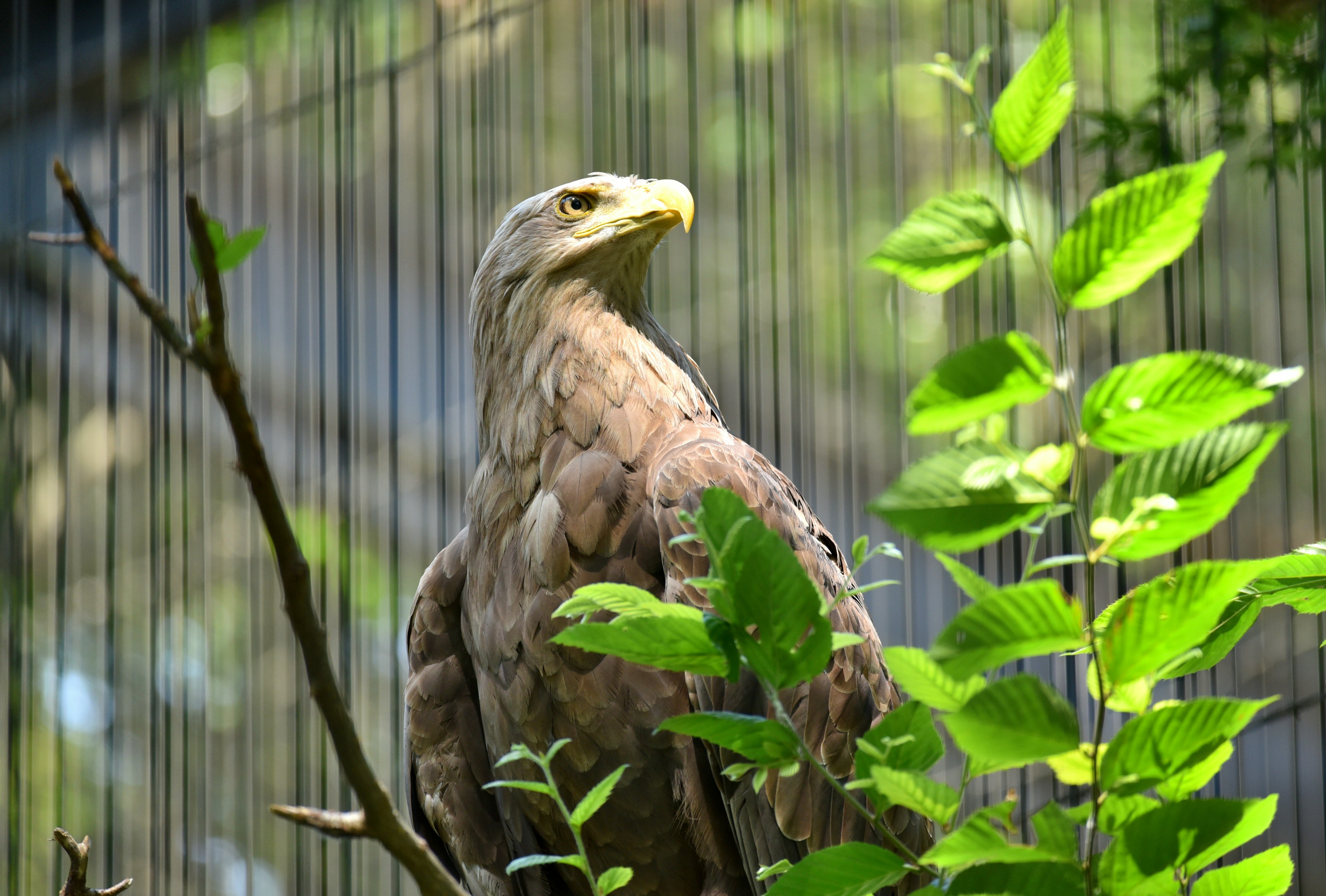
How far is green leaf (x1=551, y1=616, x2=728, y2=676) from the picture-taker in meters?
0.52

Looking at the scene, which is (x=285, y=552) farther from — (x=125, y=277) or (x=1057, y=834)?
(x=1057, y=834)

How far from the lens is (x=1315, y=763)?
279 cm

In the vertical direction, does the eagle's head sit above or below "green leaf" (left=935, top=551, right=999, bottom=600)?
above

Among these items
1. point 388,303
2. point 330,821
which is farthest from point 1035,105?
point 388,303

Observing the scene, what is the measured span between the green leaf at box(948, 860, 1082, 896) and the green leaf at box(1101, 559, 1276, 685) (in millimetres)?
86

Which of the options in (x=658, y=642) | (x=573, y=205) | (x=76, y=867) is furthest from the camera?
(x=573, y=205)

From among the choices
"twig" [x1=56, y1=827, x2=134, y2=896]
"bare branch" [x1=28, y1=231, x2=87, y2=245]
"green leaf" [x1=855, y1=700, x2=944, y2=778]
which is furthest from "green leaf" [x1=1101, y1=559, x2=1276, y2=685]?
"twig" [x1=56, y1=827, x2=134, y2=896]

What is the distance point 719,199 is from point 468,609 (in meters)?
2.34

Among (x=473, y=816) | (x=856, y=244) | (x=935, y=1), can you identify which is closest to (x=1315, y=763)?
(x=856, y=244)

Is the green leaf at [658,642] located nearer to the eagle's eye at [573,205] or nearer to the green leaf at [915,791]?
the green leaf at [915,791]

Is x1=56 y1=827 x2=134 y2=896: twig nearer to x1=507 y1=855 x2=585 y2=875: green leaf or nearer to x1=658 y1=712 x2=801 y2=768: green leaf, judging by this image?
x1=507 y1=855 x2=585 y2=875: green leaf

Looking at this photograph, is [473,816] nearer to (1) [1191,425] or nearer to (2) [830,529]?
(2) [830,529]

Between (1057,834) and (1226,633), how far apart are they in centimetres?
23

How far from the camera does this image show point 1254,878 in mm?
531
